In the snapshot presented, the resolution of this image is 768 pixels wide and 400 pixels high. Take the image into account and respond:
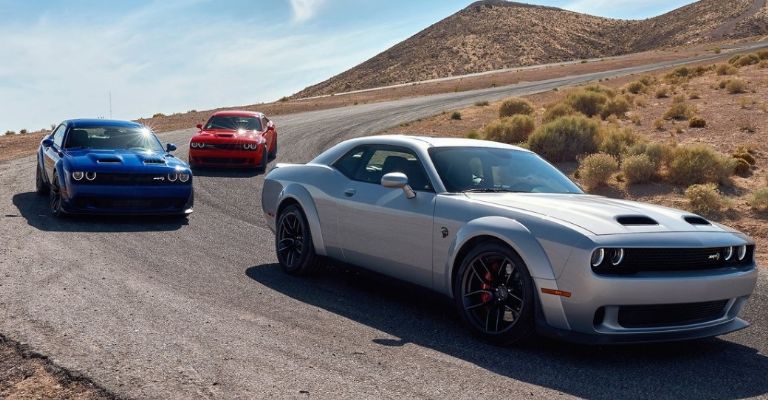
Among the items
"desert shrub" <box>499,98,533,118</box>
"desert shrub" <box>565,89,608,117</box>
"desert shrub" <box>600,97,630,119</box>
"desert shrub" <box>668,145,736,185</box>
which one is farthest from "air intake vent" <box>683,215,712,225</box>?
"desert shrub" <box>499,98,533,118</box>

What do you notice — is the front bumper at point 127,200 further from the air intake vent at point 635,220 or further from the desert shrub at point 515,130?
the desert shrub at point 515,130

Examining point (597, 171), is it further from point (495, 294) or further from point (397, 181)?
point (495, 294)

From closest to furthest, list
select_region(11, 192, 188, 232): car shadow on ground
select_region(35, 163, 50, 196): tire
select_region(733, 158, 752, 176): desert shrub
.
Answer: select_region(11, 192, 188, 232): car shadow on ground → select_region(35, 163, 50, 196): tire → select_region(733, 158, 752, 176): desert shrub

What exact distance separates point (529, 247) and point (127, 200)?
24.1 feet

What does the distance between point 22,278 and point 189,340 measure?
2758 mm

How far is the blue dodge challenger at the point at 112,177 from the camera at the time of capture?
11.2 m

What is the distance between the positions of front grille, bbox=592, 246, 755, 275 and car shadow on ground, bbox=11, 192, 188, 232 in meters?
7.06

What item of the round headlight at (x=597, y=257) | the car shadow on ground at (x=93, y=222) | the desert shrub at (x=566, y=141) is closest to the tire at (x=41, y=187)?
the car shadow on ground at (x=93, y=222)

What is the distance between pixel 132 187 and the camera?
11.4 meters

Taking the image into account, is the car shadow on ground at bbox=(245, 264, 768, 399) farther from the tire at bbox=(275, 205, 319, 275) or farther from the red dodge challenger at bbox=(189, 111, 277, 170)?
the red dodge challenger at bbox=(189, 111, 277, 170)

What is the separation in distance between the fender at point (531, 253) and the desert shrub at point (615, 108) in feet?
71.1

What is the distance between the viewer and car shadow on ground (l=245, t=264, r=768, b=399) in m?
5.01

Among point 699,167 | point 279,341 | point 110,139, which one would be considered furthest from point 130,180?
point 699,167

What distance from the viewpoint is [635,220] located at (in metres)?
5.76
